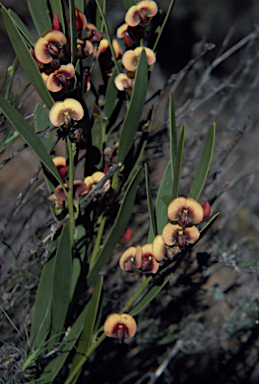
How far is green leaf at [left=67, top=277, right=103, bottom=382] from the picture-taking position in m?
0.52

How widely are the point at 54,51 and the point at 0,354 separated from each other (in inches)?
23.2

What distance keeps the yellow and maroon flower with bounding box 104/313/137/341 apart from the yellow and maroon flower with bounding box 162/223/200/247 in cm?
17

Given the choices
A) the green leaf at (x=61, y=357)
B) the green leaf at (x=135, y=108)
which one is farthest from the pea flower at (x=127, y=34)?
the green leaf at (x=61, y=357)

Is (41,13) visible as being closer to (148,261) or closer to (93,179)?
(93,179)

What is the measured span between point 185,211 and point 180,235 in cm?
4

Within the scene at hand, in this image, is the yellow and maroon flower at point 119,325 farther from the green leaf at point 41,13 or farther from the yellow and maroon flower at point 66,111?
the green leaf at point 41,13

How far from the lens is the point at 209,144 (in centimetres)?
44

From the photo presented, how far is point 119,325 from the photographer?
49 cm

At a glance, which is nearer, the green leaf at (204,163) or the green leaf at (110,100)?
the green leaf at (204,163)

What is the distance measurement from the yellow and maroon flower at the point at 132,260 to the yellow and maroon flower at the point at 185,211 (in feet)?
0.32

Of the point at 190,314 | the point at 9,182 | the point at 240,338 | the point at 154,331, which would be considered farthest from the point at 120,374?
the point at 9,182

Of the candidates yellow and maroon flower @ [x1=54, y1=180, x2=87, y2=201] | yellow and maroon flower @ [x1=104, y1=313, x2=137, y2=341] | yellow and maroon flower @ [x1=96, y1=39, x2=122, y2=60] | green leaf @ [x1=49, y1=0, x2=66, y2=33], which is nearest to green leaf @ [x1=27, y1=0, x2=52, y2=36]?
green leaf @ [x1=49, y1=0, x2=66, y2=33]

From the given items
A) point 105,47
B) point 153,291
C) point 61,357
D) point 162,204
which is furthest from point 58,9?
point 61,357

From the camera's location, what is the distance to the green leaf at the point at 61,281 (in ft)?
1.53
